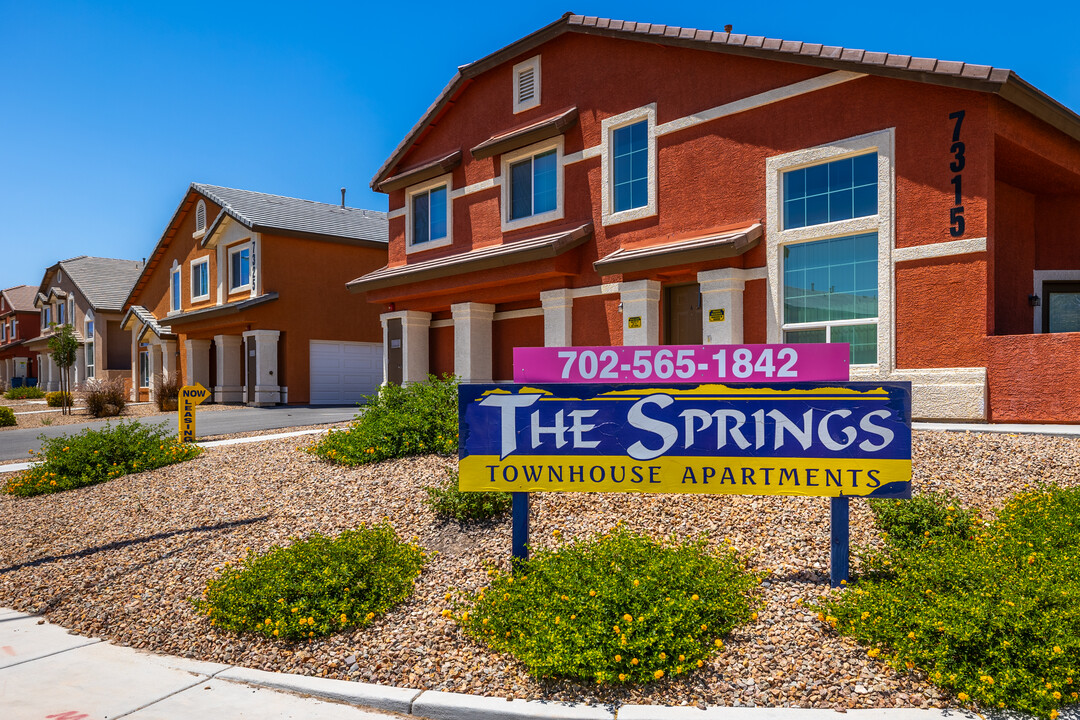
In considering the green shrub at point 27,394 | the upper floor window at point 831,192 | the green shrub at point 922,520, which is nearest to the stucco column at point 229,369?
the green shrub at point 27,394

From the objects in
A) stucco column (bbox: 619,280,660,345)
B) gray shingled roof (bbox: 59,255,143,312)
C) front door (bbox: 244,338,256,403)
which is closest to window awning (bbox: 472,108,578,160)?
stucco column (bbox: 619,280,660,345)

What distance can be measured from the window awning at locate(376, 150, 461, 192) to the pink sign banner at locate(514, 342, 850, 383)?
11915mm

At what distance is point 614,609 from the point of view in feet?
14.7

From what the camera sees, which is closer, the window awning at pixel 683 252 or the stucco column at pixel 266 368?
the window awning at pixel 683 252

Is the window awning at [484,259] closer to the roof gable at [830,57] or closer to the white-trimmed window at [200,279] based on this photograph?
the roof gable at [830,57]

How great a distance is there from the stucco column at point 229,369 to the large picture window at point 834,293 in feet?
74.7

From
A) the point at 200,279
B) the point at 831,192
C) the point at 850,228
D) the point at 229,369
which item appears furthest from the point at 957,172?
the point at 200,279

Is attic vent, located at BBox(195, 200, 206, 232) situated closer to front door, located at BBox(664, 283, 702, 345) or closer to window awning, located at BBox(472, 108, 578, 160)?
window awning, located at BBox(472, 108, 578, 160)

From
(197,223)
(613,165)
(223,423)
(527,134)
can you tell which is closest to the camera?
(613,165)

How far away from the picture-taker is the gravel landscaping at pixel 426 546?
13.9ft

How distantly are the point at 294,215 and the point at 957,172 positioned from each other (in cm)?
2393

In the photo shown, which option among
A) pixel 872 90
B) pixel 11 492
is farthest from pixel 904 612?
pixel 11 492

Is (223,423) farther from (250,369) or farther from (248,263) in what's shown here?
(248,263)

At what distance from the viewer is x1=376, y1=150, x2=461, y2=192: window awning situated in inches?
730
